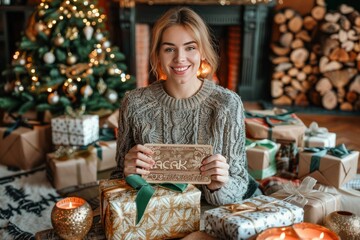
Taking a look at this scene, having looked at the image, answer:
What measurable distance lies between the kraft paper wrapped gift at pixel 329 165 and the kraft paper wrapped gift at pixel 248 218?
73 cm

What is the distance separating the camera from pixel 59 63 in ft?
9.48

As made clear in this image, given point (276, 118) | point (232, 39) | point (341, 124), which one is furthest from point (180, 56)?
point (232, 39)

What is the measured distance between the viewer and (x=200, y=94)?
1.39 metres

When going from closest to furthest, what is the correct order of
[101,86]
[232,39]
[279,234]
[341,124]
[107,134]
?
[279,234], [107,134], [101,86], [341,124], [232,39]

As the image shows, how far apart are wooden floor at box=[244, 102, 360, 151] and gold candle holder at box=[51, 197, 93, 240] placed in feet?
8.19

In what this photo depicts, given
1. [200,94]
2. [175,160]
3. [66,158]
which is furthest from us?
[66,158]

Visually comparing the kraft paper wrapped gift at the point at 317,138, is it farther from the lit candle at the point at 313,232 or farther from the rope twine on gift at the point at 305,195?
the lit candle at the point at 313,232

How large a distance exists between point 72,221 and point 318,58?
11.6ft

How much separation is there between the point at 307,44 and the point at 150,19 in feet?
4.97

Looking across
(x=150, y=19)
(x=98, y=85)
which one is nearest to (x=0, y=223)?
(x=98, y=85)

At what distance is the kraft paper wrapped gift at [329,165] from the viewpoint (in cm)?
167

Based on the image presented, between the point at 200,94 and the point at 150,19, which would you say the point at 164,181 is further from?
the point at 150,19

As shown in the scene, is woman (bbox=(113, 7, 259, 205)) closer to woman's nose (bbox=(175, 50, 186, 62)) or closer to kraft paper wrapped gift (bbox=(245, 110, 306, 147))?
woman's nose (bbox=(175, 50, 186, 62))

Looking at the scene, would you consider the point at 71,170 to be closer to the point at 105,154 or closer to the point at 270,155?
the point at 105,154
